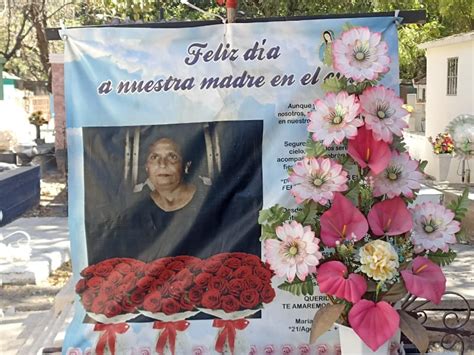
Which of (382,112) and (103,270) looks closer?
(382,112)

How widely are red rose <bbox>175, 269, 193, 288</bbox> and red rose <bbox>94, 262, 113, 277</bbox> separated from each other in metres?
0.36

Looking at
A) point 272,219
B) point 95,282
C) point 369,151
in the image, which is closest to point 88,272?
point 95,282

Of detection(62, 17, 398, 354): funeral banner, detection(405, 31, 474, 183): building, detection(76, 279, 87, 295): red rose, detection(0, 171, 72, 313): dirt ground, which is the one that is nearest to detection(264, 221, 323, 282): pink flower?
detection(62, 17, 398, 354): funeral banner

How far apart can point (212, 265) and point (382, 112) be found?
1.25 meters

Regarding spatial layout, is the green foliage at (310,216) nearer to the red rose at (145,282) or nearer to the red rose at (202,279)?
the red rose at (202,279)

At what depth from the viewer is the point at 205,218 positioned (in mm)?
3709

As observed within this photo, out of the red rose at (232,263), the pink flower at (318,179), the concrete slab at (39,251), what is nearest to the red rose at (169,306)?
the red rose at (232,263)

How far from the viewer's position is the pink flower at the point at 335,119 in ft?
9.85

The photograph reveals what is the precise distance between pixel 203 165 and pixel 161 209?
33 centimetres

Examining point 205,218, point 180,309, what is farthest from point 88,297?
point 205,218

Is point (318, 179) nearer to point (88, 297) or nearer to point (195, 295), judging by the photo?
point (195, 295)

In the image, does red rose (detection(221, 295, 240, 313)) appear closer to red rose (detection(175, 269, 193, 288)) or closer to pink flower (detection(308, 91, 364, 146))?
red rose (detection(175, 269, 193, 288))

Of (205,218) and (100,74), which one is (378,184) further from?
(100,74)

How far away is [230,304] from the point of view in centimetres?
369
